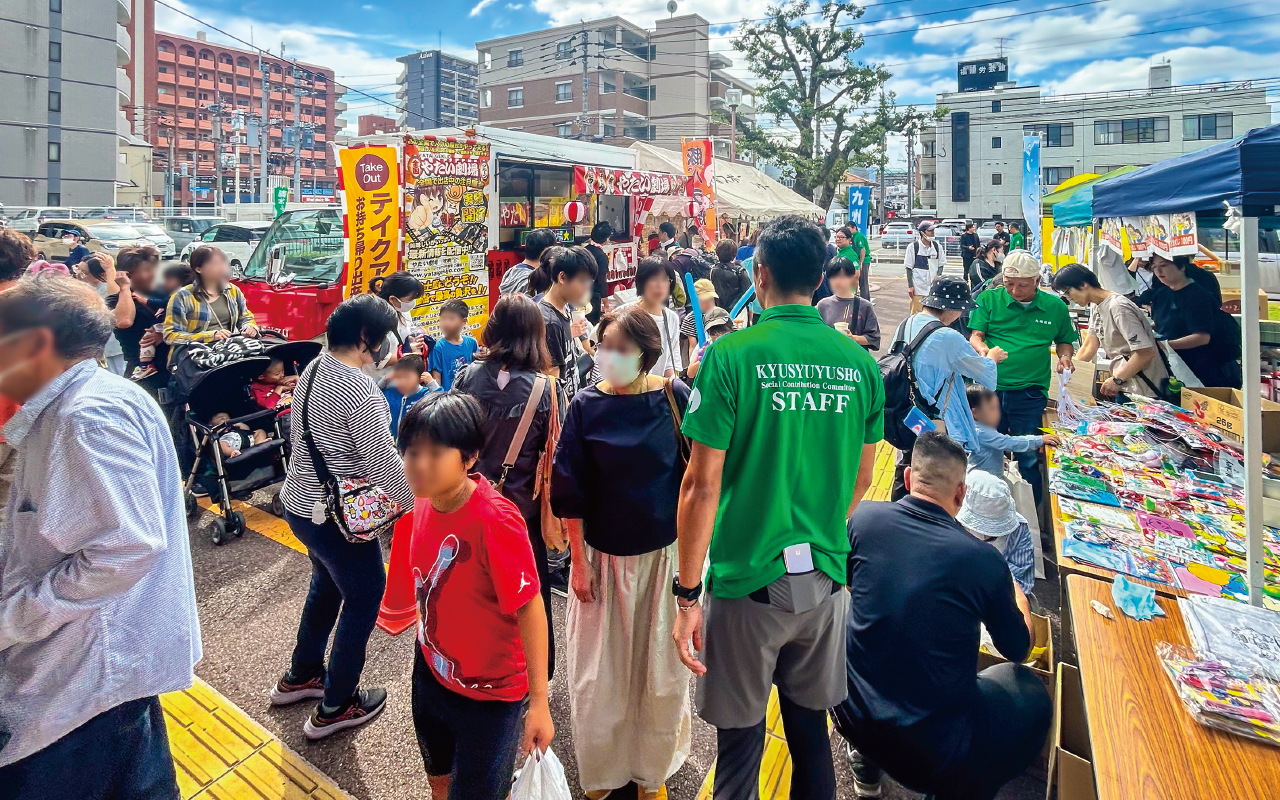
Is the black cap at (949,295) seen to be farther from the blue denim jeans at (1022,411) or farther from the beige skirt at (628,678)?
the beige skirt at (628,678)

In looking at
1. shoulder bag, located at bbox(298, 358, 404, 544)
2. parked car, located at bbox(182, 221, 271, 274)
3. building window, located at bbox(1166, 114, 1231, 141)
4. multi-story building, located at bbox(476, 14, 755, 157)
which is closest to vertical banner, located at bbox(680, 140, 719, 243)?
parked car, located at bbox(182, 221, 271, 274)

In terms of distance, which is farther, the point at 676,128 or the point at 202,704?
the point at 676,128

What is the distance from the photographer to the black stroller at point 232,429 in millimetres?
4539

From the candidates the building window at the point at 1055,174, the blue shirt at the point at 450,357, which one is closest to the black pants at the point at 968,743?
the blue shirt at the point at 450,357

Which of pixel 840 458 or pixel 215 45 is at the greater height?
pixel 215 45

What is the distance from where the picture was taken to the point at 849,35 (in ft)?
84.9

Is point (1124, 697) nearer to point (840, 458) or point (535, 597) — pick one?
point (840, 458)

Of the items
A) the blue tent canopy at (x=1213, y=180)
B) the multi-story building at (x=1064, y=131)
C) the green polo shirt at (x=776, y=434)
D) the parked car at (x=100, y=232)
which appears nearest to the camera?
the green polo shirt at (x=776, y=434)

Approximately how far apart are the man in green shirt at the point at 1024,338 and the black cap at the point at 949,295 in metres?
0.91

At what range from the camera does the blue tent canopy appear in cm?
235

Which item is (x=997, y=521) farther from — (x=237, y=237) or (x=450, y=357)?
(x=237, y=237)

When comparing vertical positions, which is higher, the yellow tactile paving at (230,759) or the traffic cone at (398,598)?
the traffic cone at (398,598)

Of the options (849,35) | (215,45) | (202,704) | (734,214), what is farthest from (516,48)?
(202,704)

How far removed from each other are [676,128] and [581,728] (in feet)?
154
